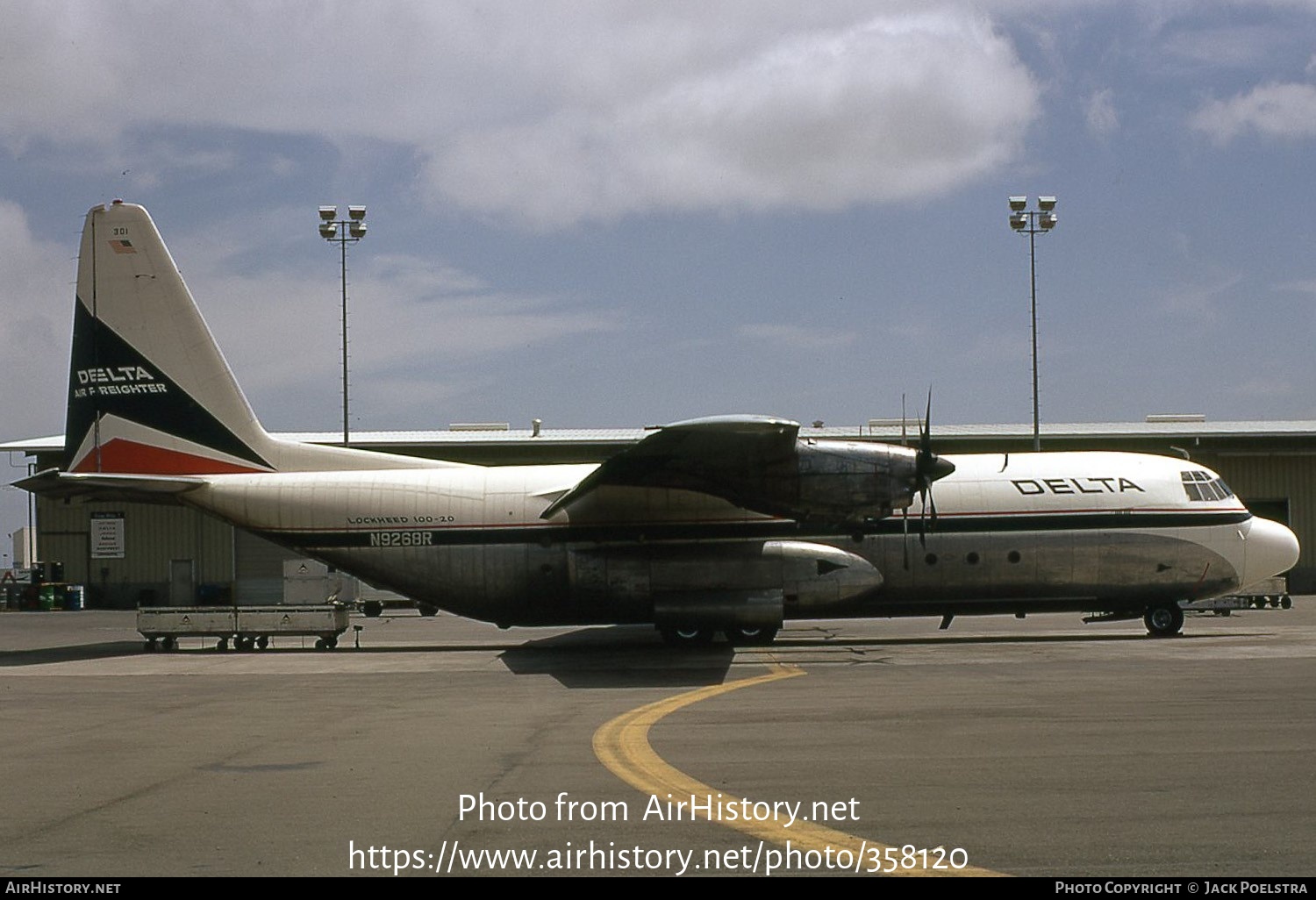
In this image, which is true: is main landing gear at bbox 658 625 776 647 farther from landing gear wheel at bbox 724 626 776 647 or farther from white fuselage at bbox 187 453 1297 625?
white fuselage at bbox 187 453 1297 625

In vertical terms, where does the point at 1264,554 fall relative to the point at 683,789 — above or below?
above

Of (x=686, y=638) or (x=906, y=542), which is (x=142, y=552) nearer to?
(x=686, y=638)

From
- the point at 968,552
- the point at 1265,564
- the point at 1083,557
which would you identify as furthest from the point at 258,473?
the point at 1265,564

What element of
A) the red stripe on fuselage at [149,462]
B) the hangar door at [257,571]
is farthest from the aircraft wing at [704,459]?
the hangar door at [257,571]

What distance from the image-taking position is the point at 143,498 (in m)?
26.5

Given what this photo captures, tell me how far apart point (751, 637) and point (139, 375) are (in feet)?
49.3

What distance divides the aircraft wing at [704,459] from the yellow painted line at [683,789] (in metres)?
6.09

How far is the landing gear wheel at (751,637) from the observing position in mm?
25625

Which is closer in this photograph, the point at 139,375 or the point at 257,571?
the point at 139,375

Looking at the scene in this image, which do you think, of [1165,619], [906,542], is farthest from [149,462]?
[1165,619]

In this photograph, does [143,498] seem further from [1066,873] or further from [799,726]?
[1066,873]

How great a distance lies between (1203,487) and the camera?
26.8 m

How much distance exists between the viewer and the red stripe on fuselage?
2673cm
